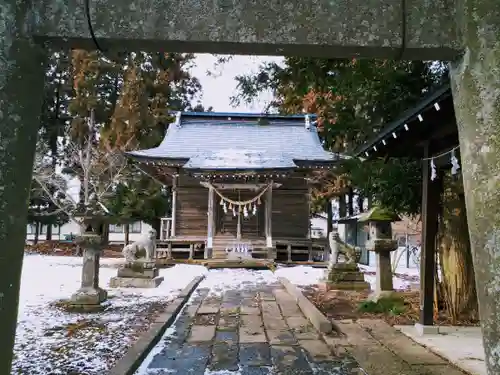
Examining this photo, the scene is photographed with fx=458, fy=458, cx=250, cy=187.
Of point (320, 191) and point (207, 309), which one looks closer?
point (207, 309)

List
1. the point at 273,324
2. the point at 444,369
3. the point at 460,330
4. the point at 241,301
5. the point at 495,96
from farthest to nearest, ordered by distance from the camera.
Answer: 1. the point at 241,301
2. the point at 273,324
3. the point at 460,330
4. the point at 444,369
5. the point at 495,96

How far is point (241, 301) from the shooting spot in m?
8.48

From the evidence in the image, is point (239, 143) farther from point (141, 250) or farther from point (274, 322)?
point (274, 322)

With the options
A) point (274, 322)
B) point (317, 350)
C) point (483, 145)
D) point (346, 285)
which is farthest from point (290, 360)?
point (346, 285)

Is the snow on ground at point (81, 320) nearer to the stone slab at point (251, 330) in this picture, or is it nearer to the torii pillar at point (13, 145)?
the stone slab at point (251, 330)

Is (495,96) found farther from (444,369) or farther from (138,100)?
(138,100)

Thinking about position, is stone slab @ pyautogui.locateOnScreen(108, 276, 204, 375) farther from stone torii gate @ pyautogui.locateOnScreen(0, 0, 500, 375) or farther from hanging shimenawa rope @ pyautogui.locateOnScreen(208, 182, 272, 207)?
hanging shimenawa rope @ pyautogui.locateOnScreen(208, 182, 272, 207)

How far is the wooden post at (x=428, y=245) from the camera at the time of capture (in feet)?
19.0

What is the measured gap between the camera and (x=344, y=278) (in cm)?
1023

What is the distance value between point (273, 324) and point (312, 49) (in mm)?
4893

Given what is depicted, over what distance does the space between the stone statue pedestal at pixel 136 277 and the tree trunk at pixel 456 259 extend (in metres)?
5.97

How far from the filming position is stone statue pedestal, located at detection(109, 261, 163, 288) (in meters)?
9.76

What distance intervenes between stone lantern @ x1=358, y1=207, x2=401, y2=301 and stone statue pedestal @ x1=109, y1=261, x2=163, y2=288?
15.5 ft

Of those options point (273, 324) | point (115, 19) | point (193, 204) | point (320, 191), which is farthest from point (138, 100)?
point (115, 19)
